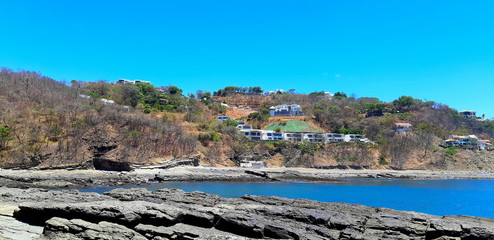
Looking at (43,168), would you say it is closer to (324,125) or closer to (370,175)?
(370,175)

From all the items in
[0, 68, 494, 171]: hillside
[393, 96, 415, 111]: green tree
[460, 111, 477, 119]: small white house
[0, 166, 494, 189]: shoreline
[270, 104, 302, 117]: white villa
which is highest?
[393, 96, 415, 111]: green tree

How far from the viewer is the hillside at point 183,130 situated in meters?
39.8

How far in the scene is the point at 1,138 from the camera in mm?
35656

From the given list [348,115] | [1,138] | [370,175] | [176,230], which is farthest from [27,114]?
[348,115]

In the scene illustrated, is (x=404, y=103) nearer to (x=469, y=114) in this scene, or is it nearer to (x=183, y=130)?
(x=469, y=114)

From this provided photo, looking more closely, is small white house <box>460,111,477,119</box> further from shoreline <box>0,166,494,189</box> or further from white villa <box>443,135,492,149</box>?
shoreline <box>0,166,494,189</box>

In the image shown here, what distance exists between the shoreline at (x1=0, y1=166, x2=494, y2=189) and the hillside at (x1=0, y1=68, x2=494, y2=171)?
258cm

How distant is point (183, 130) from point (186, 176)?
18248 millimetres

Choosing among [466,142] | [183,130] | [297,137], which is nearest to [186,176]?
[183,130]

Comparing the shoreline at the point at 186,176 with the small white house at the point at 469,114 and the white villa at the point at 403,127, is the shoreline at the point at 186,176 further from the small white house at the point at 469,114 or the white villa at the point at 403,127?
the small white house at the point at 469,114

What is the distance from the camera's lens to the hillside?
Answer: 39.8 meters

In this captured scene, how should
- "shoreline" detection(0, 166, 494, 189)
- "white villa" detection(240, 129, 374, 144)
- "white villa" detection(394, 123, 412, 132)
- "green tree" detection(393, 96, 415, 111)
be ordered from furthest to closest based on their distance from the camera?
"green tree" detection(393, 96, 415, 111)
"white villa" detection(394, 123, 412, 132)
"white villa" detection(240, 129, 374, 144)
"shoreline" detection(0, 166, 494, 189)

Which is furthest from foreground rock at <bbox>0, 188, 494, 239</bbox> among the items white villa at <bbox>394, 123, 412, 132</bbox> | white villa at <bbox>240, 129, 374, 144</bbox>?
white villa at <bbox>394, 123, 412, 132</bbox>

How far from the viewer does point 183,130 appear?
57969mm
